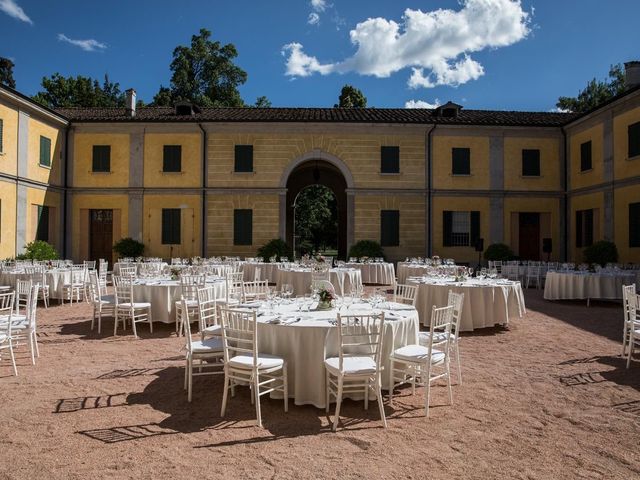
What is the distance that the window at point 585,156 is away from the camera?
18.5m

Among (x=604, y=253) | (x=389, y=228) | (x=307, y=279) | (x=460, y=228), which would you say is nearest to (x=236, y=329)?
(x=307, y=279)

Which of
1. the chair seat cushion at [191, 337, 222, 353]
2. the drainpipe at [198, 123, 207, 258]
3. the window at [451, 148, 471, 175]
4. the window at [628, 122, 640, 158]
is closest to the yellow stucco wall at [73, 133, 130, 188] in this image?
the drainpipe at [198, 123, 207, 258]

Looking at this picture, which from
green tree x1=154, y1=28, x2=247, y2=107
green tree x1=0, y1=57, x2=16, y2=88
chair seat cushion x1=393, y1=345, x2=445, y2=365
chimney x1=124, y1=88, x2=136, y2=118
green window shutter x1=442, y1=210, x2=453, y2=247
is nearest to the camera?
chair seat cushion x1=393, y1=345, x2=445, y2=365

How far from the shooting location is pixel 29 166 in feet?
57.3

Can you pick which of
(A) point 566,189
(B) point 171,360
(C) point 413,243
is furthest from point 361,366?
(A) point 566,189

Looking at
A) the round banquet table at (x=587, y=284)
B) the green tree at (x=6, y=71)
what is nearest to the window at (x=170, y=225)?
the round banquet table at (x=587, y=284)

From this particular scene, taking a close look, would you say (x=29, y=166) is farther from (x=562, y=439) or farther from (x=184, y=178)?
(x=562, y=439)

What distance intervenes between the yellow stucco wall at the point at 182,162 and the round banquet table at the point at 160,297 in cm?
1182

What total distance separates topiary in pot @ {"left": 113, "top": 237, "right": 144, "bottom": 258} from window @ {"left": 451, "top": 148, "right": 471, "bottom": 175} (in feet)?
45.3

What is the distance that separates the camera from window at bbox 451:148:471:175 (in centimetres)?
2017

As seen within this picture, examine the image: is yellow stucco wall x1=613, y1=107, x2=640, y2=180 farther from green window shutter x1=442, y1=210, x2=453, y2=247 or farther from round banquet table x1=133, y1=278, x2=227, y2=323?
A: round banquet table x1=133, y1=278, x2=227, y2=323

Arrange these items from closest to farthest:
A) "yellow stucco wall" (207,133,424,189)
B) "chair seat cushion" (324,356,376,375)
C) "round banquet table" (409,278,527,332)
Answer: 1. "chair seat cushion" (324,356,376,375)
2. "round banquet table" (409,278,527,332)
3. "yellow stucco wall" (207,133,424,189)

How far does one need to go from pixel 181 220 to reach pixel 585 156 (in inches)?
665

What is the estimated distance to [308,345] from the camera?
4.69 meters
